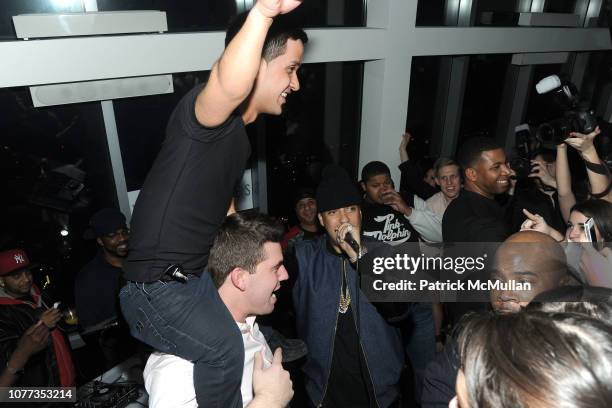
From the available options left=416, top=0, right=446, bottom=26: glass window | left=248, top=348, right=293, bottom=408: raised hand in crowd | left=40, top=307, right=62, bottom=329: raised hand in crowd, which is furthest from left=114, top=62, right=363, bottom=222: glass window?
left=248, top=348, right=293, bottom=408: raised hand in crowd

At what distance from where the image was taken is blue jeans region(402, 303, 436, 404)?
216 centimetres

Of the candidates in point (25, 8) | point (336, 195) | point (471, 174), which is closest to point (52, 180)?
point (25, 8)

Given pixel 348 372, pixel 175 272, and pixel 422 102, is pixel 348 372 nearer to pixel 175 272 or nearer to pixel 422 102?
pixel 175 272

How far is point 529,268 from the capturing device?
5.88ft

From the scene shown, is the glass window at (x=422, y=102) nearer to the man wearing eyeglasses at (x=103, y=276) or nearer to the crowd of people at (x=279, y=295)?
the crowd of people at (x=279, y=295)

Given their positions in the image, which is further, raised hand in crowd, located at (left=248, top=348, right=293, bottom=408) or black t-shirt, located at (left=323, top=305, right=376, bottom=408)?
black t-shirt, located at (left=323, top=305, right=376, bottom=408)

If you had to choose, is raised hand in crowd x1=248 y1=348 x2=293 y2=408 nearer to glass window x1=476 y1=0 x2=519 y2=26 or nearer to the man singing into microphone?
the man singing into microphone

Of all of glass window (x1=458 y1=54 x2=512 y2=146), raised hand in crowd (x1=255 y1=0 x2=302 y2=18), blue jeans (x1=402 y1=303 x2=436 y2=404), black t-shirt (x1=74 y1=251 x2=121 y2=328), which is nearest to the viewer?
raised hand in crowd (x1=255 y1=0 x2=302 y2=18)

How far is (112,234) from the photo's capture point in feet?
9.53

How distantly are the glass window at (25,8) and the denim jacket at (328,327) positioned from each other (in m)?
2.08

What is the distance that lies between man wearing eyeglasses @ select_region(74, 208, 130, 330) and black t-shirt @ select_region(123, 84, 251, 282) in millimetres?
1595

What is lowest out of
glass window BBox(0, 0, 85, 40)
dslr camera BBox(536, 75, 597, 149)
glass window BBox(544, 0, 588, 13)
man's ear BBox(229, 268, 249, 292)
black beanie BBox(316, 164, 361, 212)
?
man's ear BBox(229, 268, 249, 292)

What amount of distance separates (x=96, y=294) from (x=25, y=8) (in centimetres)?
185
